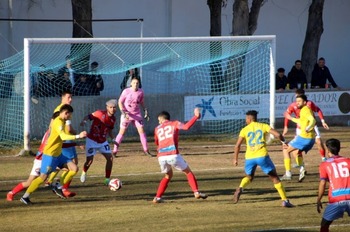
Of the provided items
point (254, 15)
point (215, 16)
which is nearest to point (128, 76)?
point (254, 15)

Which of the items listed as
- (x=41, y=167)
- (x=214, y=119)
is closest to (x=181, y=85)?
(x=214, y=119)

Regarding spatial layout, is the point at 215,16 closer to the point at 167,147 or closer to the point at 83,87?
the point at 83,87

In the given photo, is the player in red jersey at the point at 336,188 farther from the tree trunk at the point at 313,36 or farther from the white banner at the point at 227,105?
the tree trunk at the point at 313,36

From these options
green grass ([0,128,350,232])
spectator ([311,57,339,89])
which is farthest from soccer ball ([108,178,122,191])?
spectator ([311,57,339,89])

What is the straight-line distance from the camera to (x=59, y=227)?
1477 cm

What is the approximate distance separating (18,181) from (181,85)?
424 inches

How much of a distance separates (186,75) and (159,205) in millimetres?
13270

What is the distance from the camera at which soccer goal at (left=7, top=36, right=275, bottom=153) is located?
27.9m

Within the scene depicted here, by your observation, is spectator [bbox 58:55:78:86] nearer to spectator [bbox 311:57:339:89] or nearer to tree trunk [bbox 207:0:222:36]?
spectator [bbox 311:57:339:89]

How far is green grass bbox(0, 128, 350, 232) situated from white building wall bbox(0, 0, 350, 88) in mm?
12233

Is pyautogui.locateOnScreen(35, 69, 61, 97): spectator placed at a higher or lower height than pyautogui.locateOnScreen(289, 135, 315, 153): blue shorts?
higher

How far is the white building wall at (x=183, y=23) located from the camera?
3419 centimetres

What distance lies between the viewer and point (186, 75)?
29.7m

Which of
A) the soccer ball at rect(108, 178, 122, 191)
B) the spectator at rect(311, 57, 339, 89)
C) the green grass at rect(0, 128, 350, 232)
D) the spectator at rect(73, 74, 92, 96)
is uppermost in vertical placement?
the spectator at rect(311, 57, 339, 89)
